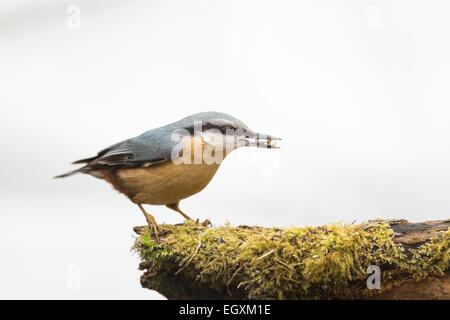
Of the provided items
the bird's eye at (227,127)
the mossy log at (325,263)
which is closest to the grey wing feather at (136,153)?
the bird's eye at (227,127)

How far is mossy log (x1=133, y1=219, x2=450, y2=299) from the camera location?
9.39ft

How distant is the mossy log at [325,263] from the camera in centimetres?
286

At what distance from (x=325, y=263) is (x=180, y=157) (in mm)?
1227

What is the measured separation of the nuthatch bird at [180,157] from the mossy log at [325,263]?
0.55 meters

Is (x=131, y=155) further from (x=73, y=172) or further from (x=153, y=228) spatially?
(x=153, y=228)

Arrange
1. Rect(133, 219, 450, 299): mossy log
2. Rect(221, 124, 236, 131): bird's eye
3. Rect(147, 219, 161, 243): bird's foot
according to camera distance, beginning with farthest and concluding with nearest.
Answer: Rect(221, 124, 236, 131): bird's eye, Rect(147, 219, 161, 243): bird's foot, Rect(133, 219, 450, 299): mossy log

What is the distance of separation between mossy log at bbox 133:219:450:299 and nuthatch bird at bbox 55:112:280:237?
1.79ft

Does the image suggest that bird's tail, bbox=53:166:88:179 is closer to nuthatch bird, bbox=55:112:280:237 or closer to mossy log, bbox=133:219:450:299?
nuthatch bird, bbox=55:112:280:237

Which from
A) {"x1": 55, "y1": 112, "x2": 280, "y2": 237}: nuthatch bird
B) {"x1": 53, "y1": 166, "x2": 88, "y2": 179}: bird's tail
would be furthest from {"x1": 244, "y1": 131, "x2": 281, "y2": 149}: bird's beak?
{"x1": 53, "y1": 166, "x2": 88, "y2": 179}: bird's tail

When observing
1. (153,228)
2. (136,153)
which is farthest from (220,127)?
(153,228)

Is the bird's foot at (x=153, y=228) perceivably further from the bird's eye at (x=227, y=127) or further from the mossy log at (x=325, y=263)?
the bird's eye at (x=227, y=127)

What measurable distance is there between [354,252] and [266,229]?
22.7 inches
